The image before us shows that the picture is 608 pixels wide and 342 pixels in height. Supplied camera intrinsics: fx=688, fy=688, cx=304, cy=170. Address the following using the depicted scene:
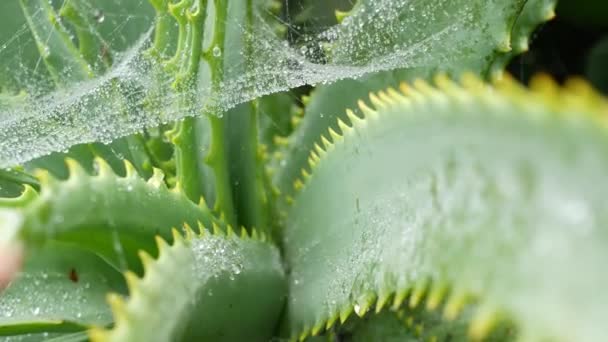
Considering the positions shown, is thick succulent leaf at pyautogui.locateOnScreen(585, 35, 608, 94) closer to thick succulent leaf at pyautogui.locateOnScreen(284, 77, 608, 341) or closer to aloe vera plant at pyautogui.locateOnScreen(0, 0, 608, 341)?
aloe vera plant at pyautogui.locateOnScreen(0, 0, 608, 341)

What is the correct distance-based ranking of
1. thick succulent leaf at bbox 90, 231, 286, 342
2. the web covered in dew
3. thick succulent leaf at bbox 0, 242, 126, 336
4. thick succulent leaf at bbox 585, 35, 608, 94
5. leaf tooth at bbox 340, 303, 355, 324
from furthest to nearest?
thick succulent leaf at bbox 585, 35, 608, 94 → the web covered in dew → thick succulent leaf at bbox 0, 242, 126, 336 → leaf tooth at bbox 340, 303, 355, 324 → thick succulent leaf at bbox 90, 231, 286, 342

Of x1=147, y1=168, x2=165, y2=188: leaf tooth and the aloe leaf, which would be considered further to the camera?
the aloe leaf

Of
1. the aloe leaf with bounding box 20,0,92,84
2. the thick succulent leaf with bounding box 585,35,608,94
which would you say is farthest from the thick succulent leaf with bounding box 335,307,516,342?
the thick succulent leaf with bounding box 585,35,608,94

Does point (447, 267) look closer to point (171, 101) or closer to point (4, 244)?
point (4, 244)

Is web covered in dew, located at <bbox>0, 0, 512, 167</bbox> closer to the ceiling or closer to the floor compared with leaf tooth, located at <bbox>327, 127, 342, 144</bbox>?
closer to the ceiling

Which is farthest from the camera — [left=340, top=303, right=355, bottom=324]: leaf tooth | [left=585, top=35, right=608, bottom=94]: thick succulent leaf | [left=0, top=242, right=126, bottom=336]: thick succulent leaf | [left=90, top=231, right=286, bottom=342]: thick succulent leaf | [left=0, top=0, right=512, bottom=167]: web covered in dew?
[left=585, top=35, right=608, bottom=94]: thick succulent leaf

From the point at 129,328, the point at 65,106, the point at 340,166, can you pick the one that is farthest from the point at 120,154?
the point at 129,328

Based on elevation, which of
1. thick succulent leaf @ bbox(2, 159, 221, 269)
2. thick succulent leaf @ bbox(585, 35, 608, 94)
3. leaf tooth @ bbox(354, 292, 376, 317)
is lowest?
thick succulent leaf @ bbox(585, 35, 608, 94)
